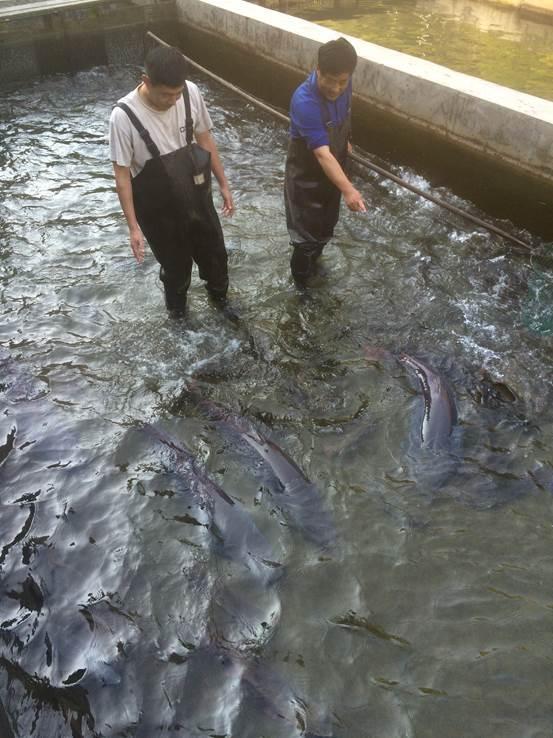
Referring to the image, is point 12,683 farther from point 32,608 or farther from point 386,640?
point 386,640

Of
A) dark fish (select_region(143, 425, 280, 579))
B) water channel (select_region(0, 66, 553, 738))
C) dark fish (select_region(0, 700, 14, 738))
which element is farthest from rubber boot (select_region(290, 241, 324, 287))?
dark fish (select_region(0, 700, 14, 738))

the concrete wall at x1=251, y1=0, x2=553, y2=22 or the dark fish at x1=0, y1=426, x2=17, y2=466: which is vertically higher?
the concrete wall at x1=251, y1=0, x2=553, y2=22

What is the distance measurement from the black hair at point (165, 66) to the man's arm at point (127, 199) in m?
0.59

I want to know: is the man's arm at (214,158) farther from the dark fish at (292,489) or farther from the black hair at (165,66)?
the dark fish at (292,489)

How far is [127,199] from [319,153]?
4.66 feet

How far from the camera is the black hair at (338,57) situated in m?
3.79

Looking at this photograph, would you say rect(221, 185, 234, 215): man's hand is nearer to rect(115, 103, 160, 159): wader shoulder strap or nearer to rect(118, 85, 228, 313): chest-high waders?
rect(118, 85, 228, 313): chest-high waders

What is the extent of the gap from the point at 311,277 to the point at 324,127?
1.66 metres

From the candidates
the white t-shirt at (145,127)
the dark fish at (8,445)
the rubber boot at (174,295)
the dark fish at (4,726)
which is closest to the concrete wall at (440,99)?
the white t-shirt at (145,127)

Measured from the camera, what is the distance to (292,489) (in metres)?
3.73

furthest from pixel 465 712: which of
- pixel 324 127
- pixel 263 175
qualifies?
pixel 263 175

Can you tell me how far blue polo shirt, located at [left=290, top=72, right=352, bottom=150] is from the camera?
4.13 meters

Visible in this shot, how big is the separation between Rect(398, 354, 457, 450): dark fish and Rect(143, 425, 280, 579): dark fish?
4.44 ft

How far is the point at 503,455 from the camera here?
3.90 metres
